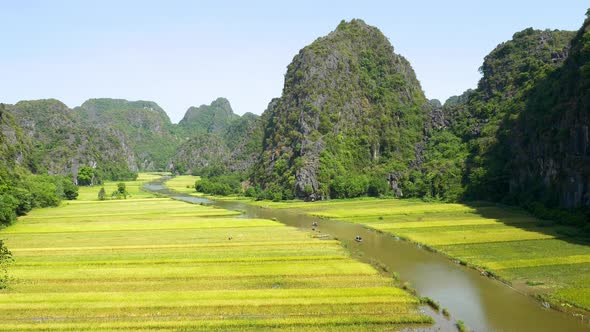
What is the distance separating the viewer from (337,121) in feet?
527

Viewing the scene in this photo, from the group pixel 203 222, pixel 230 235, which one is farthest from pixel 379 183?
pixel 230 235

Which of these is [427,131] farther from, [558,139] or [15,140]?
[15,140]

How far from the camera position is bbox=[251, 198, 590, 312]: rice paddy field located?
39.0 meters

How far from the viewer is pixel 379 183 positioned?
443 ft

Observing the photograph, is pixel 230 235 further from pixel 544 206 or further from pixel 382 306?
pixel 544 206

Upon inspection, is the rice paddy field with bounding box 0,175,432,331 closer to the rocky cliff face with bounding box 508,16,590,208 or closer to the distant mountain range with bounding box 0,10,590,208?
the rocky cliff face with bounding box 508,16,590,208

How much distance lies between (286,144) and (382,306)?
4999 inches

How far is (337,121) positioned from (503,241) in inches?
4197

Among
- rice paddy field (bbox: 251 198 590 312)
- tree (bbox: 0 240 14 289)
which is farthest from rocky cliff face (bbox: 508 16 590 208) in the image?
tree (bbox: 0 240 14 289)

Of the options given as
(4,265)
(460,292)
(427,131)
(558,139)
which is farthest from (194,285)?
(427,131)

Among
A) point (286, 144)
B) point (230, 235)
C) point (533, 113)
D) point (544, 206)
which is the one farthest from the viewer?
point (286, 144)

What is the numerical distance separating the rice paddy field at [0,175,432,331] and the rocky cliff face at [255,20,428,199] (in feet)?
247

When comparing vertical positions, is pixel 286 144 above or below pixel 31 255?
above

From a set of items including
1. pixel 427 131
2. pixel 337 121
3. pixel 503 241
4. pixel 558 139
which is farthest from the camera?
pixel 427 131
